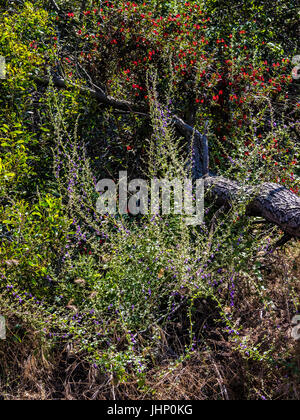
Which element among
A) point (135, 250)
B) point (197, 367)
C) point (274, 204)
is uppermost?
point (274, 204)

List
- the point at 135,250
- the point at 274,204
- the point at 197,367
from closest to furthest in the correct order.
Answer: the point at 197,367 → the point at 135,250 → the point at 274,204

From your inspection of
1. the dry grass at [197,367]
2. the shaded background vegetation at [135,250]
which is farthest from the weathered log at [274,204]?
the dry grass at [197,367]

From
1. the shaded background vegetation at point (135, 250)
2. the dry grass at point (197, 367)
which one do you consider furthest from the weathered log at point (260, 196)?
the dry grass at point (197, 367)

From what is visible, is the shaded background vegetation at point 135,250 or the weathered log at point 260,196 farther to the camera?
the weathered log at point 260,196

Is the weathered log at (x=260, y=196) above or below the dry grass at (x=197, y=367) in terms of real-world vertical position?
above

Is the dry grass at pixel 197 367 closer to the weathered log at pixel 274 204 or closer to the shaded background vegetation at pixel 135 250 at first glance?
the shaded background vegetation at pixel 135 250

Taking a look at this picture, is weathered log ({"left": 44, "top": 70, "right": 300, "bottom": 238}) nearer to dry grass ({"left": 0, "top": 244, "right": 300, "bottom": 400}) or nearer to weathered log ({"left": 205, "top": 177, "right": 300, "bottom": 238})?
weathered log ({"left": 205, "top": 177, "right": 300, "bottom": 238})

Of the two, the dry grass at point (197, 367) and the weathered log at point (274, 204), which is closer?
the dry grass at point (197, 367)

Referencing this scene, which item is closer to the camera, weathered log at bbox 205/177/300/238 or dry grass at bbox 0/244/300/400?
dry grass at bbox 0/244/300/400

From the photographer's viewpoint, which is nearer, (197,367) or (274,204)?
(197,367)

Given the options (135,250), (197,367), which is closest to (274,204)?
(135,250)

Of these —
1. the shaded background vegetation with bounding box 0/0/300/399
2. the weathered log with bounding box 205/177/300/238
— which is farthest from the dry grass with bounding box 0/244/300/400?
the weathered log with bounding box 205/177/300/238

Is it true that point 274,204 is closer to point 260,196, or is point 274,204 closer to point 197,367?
point 260,196
